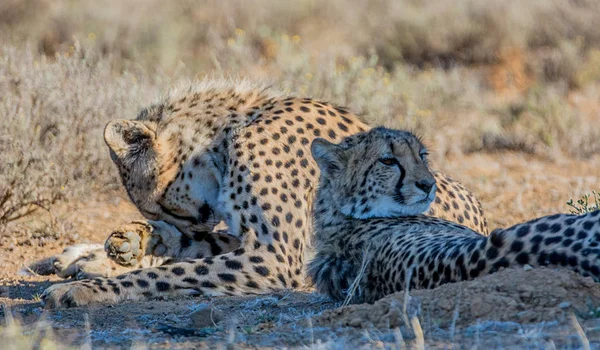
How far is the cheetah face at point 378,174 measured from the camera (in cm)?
434

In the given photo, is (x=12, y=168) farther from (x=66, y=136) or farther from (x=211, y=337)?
Result: (x=211, y=337)

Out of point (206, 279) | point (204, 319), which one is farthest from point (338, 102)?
point (204, 319)

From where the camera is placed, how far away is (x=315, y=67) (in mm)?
8781

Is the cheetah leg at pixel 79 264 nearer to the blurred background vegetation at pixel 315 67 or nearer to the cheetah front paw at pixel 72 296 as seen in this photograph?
the blurred background vegetation at pixel 315 67

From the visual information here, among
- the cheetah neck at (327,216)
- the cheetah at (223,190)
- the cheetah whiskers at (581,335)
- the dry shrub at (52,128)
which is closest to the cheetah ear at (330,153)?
the cheetah neck at (327,216)

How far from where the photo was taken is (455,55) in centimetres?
1111

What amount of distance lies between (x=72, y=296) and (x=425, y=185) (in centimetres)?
155

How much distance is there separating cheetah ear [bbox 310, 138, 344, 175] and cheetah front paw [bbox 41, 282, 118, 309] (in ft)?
3.66

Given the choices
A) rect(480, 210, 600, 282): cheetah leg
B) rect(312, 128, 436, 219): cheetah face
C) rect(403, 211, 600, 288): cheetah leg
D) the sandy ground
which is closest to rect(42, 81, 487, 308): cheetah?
the sandy ground

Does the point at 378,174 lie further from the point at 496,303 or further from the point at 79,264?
the point at 79,264

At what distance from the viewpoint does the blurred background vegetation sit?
6.38 m

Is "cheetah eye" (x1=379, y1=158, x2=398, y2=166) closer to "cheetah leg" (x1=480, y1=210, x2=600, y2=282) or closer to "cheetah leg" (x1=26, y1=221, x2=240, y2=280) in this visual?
"cheetah leg" (x1=480, y1=210, x2=600, y2=282)

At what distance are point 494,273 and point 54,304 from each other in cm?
192

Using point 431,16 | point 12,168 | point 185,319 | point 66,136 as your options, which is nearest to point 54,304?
point 185,319
